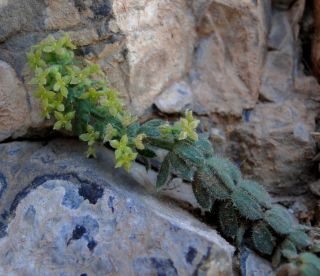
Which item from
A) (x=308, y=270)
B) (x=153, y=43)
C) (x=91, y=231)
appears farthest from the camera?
(x=153, y=43)

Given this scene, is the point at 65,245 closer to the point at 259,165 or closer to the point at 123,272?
the point at 123,272

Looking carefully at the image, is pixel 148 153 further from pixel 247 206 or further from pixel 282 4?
pixel 282 4

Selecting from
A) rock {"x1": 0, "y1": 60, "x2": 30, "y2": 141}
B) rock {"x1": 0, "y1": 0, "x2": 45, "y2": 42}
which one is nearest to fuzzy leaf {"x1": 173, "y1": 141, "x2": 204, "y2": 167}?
rock {"x1": 0, "y1": 60, "x2": 30, "y2": 141}

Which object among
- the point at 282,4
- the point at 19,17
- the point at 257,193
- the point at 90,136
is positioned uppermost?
the point at 19,17

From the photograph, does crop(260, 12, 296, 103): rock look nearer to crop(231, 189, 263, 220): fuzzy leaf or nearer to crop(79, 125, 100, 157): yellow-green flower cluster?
crop(231, 189, 263, 220): fuzzy leaf

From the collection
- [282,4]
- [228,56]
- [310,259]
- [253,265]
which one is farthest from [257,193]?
[282,4]

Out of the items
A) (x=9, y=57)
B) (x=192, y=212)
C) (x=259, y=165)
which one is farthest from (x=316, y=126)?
(x=9, y=57)

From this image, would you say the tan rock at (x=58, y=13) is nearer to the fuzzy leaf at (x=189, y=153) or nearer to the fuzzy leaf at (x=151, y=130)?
the fuzzy leaf at (x=151, y=130)
